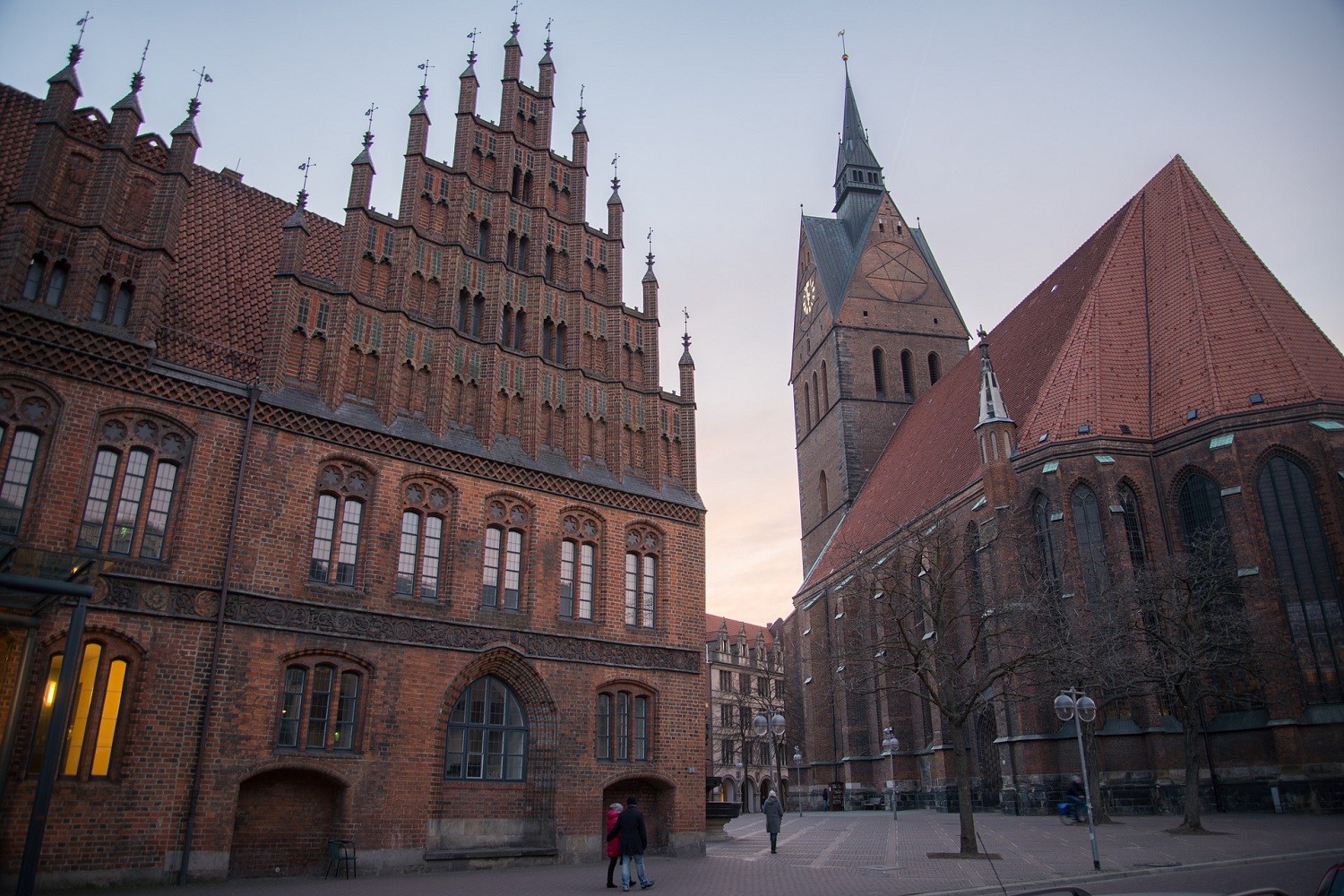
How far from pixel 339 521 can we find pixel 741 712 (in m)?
50.2

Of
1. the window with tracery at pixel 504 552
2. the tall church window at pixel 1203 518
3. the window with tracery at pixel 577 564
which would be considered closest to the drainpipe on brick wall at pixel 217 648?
the window with tracery at pixel 504 552

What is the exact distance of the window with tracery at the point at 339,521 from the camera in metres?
16.6

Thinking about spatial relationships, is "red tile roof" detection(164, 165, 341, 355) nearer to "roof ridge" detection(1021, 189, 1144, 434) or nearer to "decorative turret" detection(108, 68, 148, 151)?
"decorative turret" detection(108, 68, 148, 151)

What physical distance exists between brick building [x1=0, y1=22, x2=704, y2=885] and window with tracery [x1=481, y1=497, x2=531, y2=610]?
0.22ft

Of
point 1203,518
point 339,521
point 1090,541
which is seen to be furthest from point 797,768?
point 339,521

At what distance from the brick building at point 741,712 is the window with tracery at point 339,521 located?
4361 cm

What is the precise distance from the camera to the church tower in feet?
163

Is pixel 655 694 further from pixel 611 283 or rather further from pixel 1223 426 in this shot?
pixel 1223 426

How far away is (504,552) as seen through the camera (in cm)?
1898

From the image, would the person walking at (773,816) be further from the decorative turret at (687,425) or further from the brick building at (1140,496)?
the decorative turret at (687,425)

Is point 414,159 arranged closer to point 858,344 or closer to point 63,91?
point 63,91

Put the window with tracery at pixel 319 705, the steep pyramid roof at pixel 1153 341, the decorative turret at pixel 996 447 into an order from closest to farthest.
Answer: the window with tracery at pixel 319 705
the steep pyramid roof at pixel 1153 341
the decorative turret at pixel 996 447

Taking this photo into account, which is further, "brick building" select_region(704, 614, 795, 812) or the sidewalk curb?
"brick building" select_region(704, 614, 795, 812)

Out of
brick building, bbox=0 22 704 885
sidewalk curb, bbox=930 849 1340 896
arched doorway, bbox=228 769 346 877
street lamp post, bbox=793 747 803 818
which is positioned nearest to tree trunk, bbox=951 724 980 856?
sidewalk curb, bbox=930 849 1340 896
